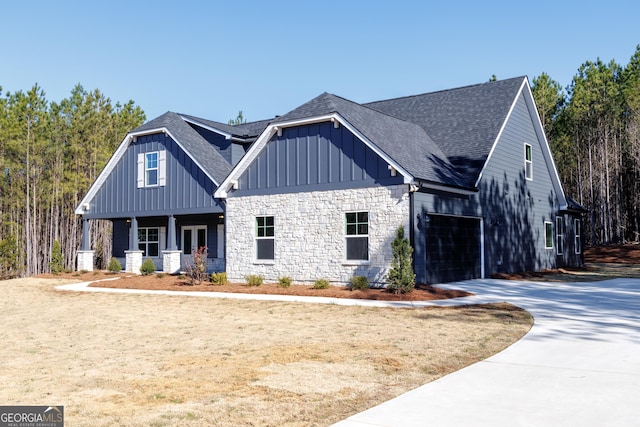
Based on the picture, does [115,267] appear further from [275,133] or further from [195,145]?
[275,133]

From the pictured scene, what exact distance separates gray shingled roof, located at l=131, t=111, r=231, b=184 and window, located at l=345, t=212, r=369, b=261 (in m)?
7.27

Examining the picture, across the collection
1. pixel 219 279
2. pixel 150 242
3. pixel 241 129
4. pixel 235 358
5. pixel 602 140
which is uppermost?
pixel 602 140

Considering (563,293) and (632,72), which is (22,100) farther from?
(632,72)

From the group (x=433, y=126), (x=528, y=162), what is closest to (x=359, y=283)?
(x=433, y=126)

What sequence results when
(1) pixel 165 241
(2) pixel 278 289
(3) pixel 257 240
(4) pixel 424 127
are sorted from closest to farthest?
(2) pixel 278 289 < (3) pixel 257 240 < (4) pixel 424 127 < (1) pixel 165 241

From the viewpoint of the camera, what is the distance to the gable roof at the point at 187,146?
2386 cm

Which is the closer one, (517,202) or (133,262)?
(517,202)

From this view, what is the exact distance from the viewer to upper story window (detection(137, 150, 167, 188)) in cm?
2555

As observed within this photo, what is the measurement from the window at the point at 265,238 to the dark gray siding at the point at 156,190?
3.17 metres

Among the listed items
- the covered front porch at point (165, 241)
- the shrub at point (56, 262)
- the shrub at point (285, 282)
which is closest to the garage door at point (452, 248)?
the shrub at point (285, 282)

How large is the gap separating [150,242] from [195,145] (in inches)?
286

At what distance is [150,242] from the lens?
2942 centimetres

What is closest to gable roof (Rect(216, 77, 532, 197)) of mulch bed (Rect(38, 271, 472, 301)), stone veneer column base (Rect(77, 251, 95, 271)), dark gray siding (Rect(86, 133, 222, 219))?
dark gray siding (Rect(86, 133, 222, 219))

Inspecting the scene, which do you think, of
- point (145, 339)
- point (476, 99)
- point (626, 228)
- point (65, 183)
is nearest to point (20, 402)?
point (145, 339)
